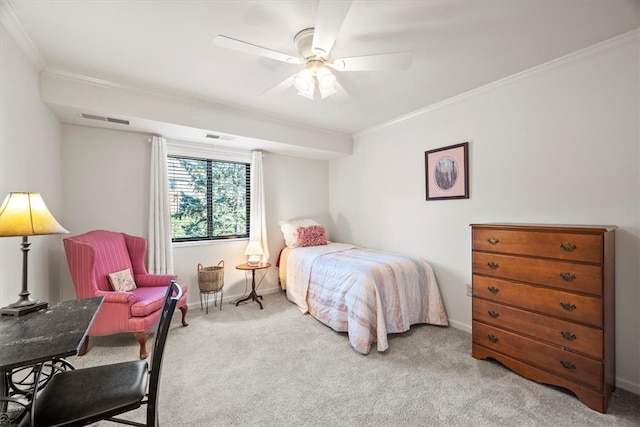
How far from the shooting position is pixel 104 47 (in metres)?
1.99

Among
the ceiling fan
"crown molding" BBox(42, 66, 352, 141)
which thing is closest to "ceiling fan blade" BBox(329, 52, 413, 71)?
the ceiling fan

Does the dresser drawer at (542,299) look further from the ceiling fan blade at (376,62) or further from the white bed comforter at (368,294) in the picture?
the ceiling fan blade at (376,62)

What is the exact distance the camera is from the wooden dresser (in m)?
1.72

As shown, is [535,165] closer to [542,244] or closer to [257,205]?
[542,244]

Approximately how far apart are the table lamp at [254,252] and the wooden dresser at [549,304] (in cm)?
264

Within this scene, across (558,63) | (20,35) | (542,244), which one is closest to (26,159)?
(20,35)

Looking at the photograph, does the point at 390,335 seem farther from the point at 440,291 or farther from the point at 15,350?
the point at 15,350

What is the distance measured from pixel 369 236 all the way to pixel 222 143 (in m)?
2.48

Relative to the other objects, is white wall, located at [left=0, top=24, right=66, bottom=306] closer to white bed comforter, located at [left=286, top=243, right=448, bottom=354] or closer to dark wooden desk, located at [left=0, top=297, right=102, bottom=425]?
dark wooden desk, located at [left=0, top=297, right=102, bottom=425]

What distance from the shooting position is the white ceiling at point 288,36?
1.62m

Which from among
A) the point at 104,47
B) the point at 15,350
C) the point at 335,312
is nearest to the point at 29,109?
the point at 104,47

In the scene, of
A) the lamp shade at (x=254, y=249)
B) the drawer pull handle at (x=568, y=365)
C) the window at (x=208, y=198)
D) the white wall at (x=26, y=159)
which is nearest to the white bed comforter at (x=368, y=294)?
the lamp shade at (x=254, y=249)

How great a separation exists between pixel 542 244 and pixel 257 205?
10.7ft

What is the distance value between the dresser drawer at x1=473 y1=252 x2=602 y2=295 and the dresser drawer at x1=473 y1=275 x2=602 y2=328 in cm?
5
